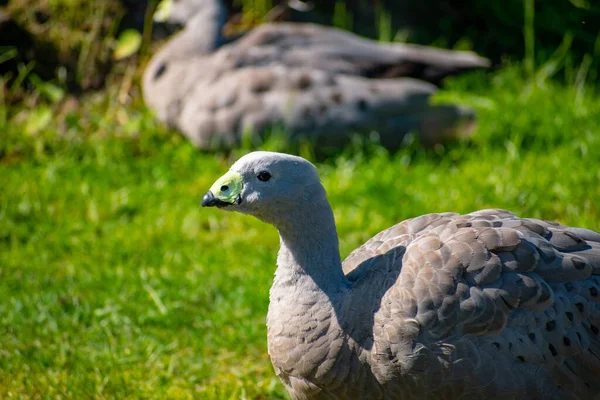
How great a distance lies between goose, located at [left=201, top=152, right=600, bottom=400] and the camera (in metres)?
2.76

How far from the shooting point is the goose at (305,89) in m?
5.67

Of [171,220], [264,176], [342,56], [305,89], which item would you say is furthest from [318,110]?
[264,176]

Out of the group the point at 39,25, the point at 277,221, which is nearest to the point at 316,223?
the point at 277,221

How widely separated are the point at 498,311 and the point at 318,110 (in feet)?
10.2

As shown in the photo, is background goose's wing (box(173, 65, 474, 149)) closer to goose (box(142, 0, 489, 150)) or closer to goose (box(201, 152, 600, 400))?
goose (box(142, 0, 489, 150))

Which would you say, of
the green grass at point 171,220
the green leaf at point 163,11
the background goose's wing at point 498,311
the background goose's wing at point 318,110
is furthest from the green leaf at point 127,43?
the background goose's wing at point 498,311

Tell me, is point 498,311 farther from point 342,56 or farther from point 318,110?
point 342,56

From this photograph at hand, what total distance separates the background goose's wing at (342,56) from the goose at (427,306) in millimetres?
3104

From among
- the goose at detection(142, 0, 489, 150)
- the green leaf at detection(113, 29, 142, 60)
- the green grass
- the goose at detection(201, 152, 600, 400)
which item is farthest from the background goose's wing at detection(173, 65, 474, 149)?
the goose at detection(201, 152, 600, 400)

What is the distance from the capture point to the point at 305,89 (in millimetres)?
5754

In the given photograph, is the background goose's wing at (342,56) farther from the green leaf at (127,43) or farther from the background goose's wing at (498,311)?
the background goose's wing at (498,311)

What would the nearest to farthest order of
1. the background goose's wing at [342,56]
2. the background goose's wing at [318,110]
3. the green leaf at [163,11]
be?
the background goose's wing at [318,110] < the background goose's wing at [342,56] < the green leaf at [163,11]

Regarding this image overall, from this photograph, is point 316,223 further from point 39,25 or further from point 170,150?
point 39,25

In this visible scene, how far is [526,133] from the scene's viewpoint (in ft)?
18.9
